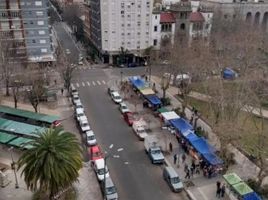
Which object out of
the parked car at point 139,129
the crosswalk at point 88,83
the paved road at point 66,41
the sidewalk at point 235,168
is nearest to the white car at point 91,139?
the parked car at point 139,129

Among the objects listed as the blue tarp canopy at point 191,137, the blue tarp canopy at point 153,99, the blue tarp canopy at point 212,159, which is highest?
the blue tarp canopy at point 153,99

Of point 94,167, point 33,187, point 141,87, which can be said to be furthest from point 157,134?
point 33,187

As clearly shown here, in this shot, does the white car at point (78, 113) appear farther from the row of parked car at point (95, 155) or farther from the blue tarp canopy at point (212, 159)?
the blue tarp canopy at point (212, 159)

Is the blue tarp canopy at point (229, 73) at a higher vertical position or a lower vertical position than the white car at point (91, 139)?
higher

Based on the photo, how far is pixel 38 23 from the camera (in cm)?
7112

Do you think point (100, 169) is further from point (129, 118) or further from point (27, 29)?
point (27, 29)

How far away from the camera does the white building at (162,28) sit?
270ft

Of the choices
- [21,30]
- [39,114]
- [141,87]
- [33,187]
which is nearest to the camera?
[33,187]

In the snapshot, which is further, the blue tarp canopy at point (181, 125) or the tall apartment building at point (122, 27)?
the tall apartment building at point (122, 27)

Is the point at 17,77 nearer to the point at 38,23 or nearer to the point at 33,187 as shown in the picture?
the point at 38,23

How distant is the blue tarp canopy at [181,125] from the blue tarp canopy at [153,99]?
7763mm

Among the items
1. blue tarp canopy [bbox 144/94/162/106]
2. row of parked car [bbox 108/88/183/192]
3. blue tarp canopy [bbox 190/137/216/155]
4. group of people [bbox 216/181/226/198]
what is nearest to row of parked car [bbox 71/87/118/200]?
row of parked car [bbox 108/88/183/192]

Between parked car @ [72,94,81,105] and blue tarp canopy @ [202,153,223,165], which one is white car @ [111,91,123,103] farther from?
blue tarp canopy @ [202,153,223,165]

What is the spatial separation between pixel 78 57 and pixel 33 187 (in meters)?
62.1
